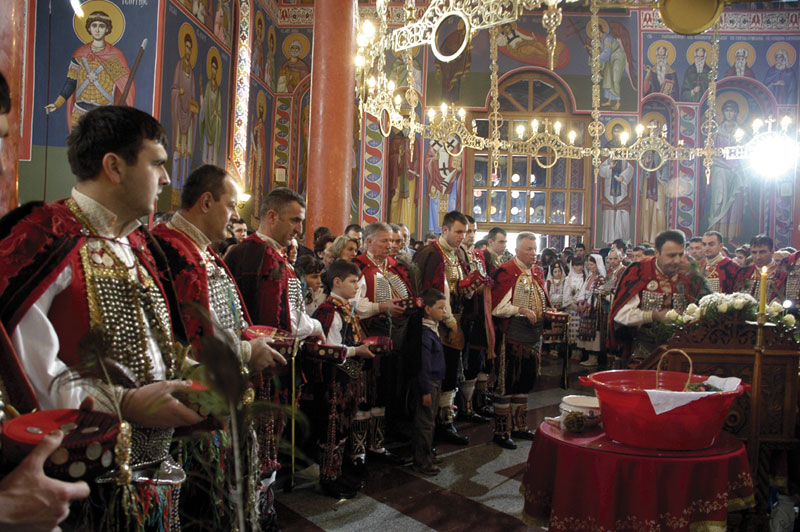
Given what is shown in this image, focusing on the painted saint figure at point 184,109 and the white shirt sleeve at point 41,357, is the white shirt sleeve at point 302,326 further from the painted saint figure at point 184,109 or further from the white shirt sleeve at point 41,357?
the painted saint figure at point 184,109

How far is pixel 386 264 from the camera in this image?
4.82m

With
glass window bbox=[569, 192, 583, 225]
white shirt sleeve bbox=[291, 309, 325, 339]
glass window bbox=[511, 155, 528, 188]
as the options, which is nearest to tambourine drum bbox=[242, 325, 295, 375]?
white shirt sleeve bbox=[291, 309, 325, 339]

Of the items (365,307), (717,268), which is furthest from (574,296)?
(365,307)

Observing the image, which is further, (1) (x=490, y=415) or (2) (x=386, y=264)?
(1) (x=490, y=415)

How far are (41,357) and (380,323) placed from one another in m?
3.28

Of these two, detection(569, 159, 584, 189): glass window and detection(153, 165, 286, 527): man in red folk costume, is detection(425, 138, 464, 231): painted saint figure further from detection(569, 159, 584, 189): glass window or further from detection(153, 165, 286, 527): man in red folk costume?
detection(153, 165, 286, 527): man in red folk costume

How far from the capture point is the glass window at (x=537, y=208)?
14422 mm

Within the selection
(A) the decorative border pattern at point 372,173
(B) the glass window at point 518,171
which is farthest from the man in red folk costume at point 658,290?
(B) the glass window at point 518,171

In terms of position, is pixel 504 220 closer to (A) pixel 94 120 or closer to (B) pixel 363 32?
(B) pixel 363 32

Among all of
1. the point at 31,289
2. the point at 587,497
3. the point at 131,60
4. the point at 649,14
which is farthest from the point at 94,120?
the point at 649,14

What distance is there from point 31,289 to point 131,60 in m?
7.45

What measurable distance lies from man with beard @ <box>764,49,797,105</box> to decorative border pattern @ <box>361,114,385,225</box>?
31.0ft

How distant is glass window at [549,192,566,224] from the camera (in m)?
14.4

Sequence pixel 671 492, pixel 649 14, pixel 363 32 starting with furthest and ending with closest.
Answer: pixel 649 14
pixel 363 32
pixel 671 492
